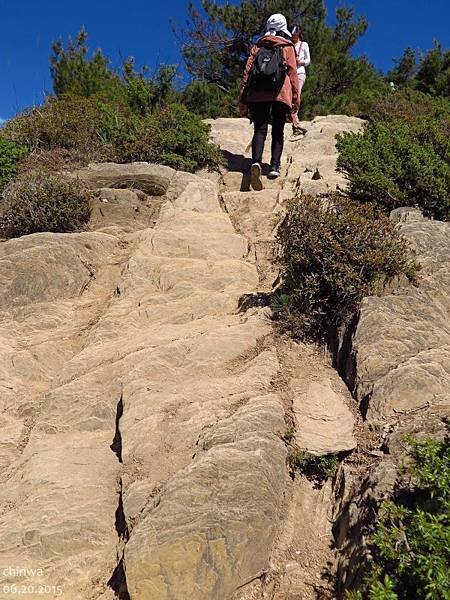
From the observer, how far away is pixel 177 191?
28.6 ft

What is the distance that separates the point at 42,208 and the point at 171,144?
316cm

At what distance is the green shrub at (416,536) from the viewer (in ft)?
8.21

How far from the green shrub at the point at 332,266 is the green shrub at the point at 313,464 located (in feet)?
4.39

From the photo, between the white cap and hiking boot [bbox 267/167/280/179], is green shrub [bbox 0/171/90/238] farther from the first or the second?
the white cap

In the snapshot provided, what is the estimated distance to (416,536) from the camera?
9.05 feet

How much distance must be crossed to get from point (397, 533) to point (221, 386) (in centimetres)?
186

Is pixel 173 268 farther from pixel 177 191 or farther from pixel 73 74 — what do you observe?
pixel 73 74

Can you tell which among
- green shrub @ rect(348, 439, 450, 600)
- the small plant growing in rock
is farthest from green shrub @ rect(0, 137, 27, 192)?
green shrub @ rect(348, 439, 450, 600)

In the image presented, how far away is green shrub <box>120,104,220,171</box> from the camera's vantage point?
9.70 metres

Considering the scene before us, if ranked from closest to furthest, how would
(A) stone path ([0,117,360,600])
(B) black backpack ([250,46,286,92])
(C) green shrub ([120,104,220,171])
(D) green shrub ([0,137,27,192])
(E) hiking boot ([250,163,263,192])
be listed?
(A) stone path ([0,117,360,600])
(B) black backpack ([250,46,286,92])
(E) hiking boot ([250,163,263,192])
(D) green shrub ([0,137,27,192])
(C) green shrub ([120,104,220,171])

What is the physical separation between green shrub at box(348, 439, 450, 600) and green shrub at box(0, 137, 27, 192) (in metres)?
7.40

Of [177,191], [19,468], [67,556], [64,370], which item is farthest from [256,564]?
[177,191]

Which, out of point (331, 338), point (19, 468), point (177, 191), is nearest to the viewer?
point (19, 468)

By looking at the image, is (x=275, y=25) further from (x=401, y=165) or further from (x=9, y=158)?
(x=9, y=158)
